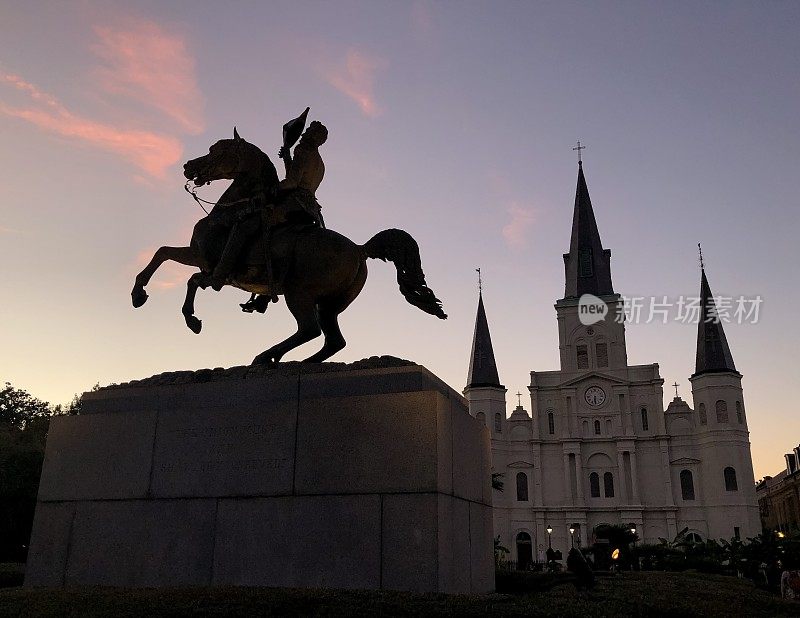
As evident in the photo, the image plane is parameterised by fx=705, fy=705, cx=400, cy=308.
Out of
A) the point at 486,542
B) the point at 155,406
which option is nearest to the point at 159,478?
the point at 155,406

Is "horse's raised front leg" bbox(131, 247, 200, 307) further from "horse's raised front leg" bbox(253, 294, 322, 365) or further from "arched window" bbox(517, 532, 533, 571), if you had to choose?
"arched window" bbox(517, 532, 533, 571)

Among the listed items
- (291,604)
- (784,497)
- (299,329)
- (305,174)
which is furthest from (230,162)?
(784,497)

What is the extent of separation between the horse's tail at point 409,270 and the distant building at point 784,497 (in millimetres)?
75807

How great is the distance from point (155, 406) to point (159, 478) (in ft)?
2.73

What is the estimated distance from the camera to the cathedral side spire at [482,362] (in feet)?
234

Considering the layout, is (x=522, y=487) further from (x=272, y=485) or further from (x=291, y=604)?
(x=291, y=604)

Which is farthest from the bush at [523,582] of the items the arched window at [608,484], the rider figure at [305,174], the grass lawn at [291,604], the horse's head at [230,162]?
the arched window at [608,484]

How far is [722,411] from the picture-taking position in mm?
62375

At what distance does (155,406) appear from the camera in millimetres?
7430

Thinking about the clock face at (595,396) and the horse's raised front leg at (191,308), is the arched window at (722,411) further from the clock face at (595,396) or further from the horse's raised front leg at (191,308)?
the horse's raised front leg at (191,308)

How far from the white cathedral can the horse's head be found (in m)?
57.3

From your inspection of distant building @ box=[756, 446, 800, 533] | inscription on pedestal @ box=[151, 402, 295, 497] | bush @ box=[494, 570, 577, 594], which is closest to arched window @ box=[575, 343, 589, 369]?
distant building @ box=[756, 446, 800, 533]

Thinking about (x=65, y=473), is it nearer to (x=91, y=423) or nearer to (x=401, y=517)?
(x=91, y=423)

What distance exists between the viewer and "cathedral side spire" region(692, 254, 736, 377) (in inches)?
2496
